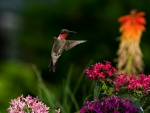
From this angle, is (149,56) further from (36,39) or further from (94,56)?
(36,39)

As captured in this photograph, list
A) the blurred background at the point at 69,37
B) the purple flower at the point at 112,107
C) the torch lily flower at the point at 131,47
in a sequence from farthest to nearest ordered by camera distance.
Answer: the blurred background at the point at 69,37 → the torch lily flower at the point at 131,47 → the purple flower at the point at 112,107

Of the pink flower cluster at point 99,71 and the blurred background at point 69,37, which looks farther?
the blurred background at point 69,37

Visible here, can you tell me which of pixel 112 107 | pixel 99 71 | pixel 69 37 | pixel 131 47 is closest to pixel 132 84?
pixel 99 71

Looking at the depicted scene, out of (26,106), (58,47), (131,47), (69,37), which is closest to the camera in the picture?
(58,47)

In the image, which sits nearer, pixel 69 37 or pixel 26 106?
pixel 26 106

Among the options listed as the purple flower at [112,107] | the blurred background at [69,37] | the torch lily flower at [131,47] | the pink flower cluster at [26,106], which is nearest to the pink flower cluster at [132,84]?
the purple flower at [112,107]

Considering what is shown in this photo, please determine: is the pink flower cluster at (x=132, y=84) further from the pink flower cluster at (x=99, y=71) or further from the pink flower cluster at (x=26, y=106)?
the pink flower cluster at (x=26, y=106)

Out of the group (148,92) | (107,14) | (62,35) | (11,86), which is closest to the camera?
(62,35)

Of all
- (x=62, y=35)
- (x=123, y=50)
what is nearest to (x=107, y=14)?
(x=123, y=50)

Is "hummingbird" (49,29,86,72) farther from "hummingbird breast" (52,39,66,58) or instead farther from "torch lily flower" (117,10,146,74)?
"torch lily flower" (117,10,146,74)

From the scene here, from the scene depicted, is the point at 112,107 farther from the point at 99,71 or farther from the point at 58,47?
the point at 58,47

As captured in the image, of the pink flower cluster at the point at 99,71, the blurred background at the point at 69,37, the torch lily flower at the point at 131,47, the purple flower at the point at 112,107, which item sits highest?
the blurred background at the point at 69,37
